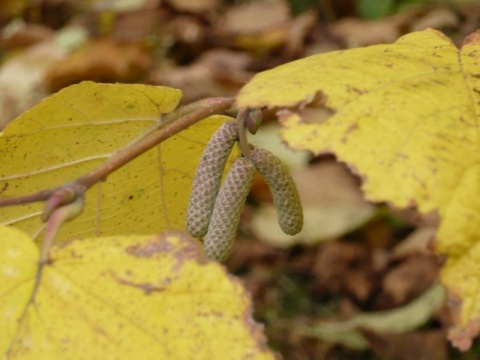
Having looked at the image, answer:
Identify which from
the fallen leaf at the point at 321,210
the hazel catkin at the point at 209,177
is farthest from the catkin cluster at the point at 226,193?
the fallen leaf at the point at 321,210

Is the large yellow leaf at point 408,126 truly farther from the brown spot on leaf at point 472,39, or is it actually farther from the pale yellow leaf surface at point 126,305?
the pale yellow leaf surface at point 126,305

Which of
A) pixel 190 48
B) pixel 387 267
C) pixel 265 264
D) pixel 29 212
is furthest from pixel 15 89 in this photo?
pixel 29 212

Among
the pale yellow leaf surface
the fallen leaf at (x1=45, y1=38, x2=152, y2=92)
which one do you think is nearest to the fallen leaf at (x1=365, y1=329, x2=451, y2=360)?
the pale yellow leaf surface

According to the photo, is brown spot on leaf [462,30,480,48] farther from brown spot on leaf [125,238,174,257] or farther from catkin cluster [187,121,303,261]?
brown spot on leaf [125,238,174,257]

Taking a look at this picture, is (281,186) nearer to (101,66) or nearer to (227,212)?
(227,212)

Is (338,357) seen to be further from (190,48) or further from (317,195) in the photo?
(190,48)
